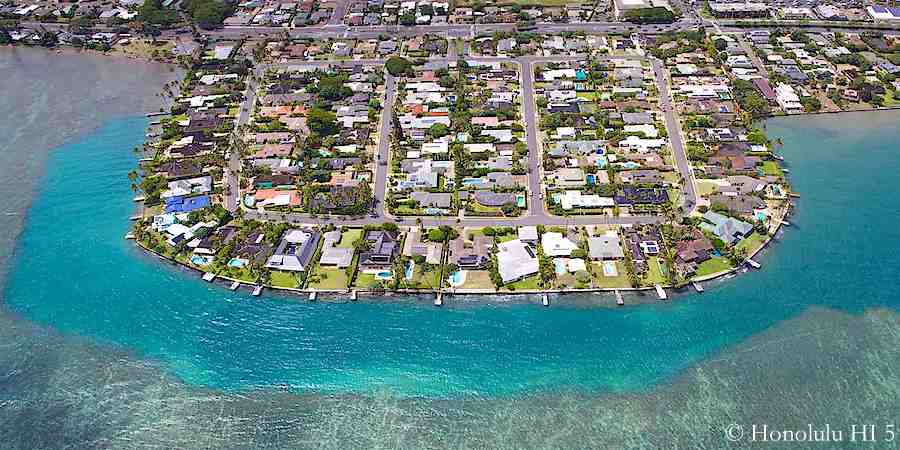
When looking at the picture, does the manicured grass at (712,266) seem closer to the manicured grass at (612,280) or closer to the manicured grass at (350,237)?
the manicured grass at (612,280)

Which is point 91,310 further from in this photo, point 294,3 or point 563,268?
point 294,3

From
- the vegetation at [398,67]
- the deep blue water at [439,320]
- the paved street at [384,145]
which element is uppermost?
the vegetation at [398,67]

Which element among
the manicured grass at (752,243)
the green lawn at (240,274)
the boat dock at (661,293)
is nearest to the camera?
the boat dock at (661,293)

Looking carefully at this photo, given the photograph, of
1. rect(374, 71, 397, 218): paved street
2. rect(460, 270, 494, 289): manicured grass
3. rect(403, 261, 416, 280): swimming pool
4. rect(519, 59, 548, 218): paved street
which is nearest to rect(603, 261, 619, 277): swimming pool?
rect(519, 59, 548, 218): paved street

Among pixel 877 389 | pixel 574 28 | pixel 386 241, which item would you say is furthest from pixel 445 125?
pixel 877 389

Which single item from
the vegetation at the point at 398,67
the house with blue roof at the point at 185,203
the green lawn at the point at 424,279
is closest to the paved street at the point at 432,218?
the house with blue roof at the point at 185,203

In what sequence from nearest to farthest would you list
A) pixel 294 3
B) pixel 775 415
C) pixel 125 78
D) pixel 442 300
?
pixel 775 415 < pixel 442 300 < pixel 125 78 < pixel 294 3

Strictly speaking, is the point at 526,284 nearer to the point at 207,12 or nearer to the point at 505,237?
the point at 505,237

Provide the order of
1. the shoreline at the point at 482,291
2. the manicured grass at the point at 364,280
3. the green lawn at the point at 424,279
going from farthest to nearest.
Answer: the manicured grass at the point at 364,280, the green lawn at the point at 424,279, the shoreline at the point at 482,291
